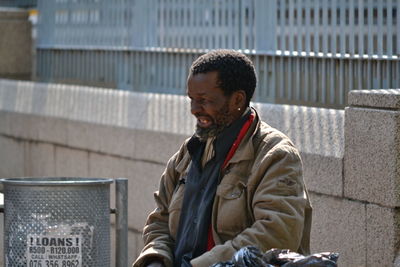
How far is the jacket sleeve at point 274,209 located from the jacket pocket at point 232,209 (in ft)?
0.19

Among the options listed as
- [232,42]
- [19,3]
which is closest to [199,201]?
[232,42]

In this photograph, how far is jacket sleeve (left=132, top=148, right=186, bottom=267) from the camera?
469 cm

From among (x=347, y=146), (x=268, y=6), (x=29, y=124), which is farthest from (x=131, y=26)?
(x=347, y=146)

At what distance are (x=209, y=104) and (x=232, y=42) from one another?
386cm

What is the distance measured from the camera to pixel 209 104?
4.57 metres

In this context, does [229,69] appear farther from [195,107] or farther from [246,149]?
[246,149]

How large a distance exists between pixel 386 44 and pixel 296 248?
2.51 meters

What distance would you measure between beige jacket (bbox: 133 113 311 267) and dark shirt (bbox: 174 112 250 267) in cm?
5

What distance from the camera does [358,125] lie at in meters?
5.95

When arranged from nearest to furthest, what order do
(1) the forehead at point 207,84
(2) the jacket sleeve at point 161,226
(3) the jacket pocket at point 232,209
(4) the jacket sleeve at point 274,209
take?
(4) the jacket sleeve at point 274,209 → (3) the jacket pocket at point 232,209 → (1) the forehead at point 207,84 → (2) the jacket sleeve at point 161,226

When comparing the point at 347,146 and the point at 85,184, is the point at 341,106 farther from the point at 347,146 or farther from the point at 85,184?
the point at 85,184

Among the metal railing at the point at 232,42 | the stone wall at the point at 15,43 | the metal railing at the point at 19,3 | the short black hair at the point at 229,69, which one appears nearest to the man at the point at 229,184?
the short black hair at the point at 229,69

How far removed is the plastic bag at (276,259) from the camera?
393 centimetres

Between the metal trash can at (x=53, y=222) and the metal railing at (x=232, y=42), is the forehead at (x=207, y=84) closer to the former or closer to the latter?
the metal trash can at (x=53, y=222)
